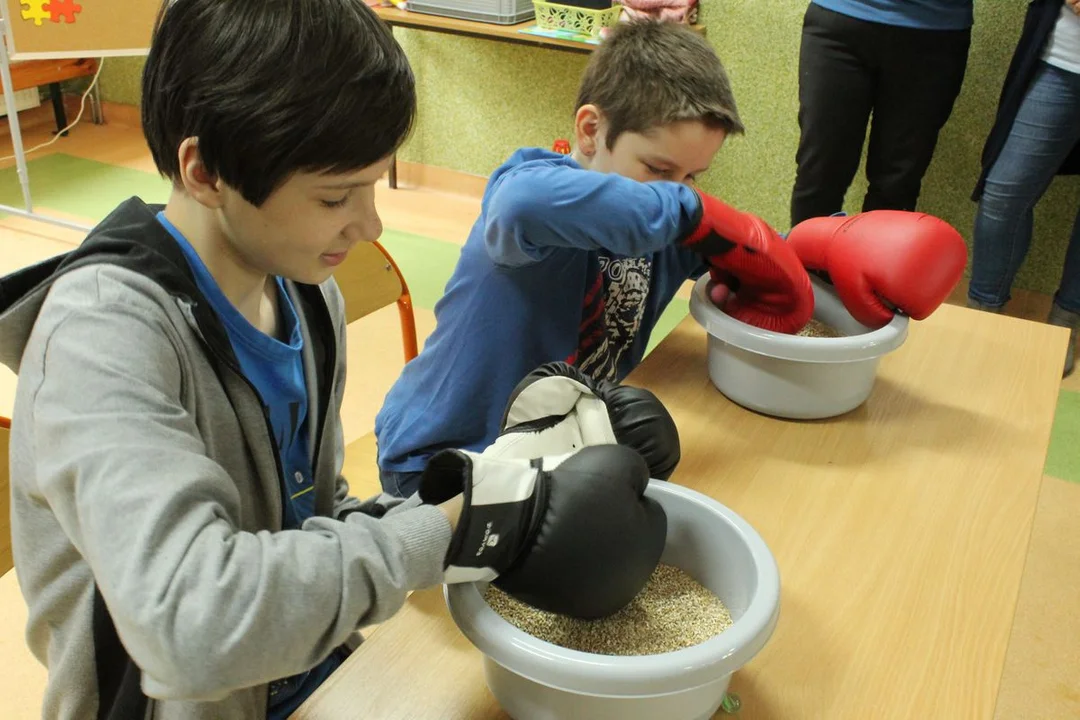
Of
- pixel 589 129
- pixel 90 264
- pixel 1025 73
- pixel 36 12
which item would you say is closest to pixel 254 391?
pixel 90 264

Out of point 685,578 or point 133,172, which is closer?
point 685,578

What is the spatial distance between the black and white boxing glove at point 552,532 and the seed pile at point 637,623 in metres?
0.03

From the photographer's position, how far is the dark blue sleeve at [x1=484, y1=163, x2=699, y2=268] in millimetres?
914

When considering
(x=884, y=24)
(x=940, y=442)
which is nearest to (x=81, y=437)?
(x=940, y=442)

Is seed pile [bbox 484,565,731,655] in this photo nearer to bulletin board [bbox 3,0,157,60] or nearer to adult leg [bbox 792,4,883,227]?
adult leg [bbox 792,4,883,227]

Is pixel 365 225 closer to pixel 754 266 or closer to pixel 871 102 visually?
pixel 754 266

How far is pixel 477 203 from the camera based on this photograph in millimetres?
3318

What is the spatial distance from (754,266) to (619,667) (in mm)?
539

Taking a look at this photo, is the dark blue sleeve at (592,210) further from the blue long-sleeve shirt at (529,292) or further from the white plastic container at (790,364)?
the white plastic container at (790,364)

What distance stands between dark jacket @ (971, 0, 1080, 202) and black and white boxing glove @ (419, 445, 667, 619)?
197cm

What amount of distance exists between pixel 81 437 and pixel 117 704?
271 millimetres

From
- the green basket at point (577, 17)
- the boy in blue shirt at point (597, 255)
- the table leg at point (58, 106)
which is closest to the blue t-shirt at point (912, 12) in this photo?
the green basket at point (577, 17)

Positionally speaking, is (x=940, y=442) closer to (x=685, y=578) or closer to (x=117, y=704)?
(x=685, y=578)

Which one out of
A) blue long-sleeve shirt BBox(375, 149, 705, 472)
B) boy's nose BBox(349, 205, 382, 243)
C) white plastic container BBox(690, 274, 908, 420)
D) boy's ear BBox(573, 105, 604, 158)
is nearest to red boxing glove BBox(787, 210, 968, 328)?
white plastic container BBox(690, 274, 908, 420)
